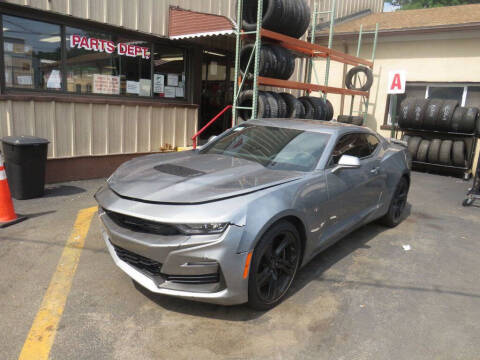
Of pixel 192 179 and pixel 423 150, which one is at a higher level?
pixel 192 179

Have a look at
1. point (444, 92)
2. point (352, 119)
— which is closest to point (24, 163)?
point (352, 119)

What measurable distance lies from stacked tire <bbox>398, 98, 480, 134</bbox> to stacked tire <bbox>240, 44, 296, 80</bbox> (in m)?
4.17

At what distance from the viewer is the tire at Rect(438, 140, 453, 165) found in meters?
9.90

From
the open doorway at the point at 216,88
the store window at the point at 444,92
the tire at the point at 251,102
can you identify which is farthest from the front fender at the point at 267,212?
the store window at the point at 444,92

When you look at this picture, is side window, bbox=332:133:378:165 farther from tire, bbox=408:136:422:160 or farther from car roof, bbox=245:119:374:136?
tire, bbox=408:136:422:160

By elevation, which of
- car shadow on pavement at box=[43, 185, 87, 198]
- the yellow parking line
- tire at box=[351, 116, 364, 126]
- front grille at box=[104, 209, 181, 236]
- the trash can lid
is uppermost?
tire at box=[351, 116, 364, 126]

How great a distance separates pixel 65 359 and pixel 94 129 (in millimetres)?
5567

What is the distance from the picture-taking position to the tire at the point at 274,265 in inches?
114

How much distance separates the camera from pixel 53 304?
310 cm

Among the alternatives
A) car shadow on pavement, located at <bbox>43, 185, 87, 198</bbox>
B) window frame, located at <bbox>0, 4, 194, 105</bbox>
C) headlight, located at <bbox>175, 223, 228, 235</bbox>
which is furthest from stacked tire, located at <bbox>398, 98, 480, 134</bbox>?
headlight, located at <bbox>175, 223, 228, 235</bbox>

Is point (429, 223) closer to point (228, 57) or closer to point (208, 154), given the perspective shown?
point (208, 154)

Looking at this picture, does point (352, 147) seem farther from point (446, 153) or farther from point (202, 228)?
point (446, 153)

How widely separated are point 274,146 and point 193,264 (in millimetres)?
1819

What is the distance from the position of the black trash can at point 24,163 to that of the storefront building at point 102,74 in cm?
68
